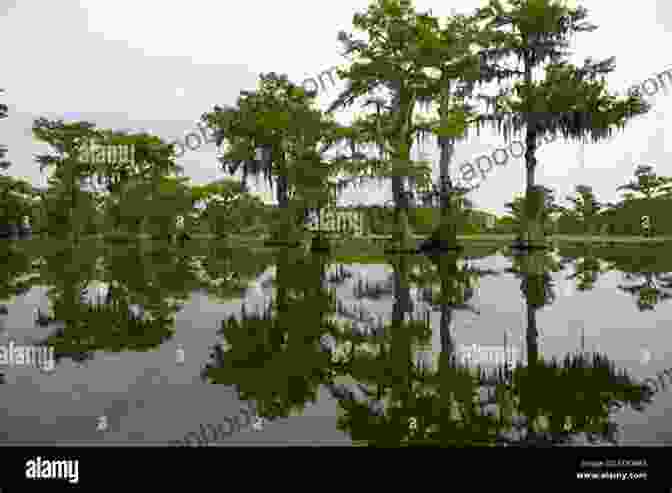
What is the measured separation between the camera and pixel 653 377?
12.1 ft

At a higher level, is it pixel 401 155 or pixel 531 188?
pixel 401 155

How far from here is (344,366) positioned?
13.1 ft

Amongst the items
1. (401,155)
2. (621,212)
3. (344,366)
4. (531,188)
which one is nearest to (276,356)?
(344,366)

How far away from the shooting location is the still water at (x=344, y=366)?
8.99ft

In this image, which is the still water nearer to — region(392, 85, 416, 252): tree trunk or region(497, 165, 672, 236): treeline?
region(392, 85, 416, 252): tree trunk

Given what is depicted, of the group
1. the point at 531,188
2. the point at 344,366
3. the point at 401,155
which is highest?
the point at 401,155

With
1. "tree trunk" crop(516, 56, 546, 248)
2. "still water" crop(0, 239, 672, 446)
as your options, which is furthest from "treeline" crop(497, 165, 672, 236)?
"still water" crop(0, 239, 672, 446)

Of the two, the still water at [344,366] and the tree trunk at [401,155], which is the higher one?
the tree trunk at [401,155]

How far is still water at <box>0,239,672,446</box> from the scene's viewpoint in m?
2.74

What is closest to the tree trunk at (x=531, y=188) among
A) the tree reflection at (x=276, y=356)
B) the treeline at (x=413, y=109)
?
the treeline at (x=413, y=109)

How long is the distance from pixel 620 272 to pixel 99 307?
1258 cm

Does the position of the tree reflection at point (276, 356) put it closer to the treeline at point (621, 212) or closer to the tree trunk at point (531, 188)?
the tree trunk at point (531, 188)

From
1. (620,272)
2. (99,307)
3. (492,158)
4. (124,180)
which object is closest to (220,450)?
(99,307)

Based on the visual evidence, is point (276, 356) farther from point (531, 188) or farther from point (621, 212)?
point (621, 212)
